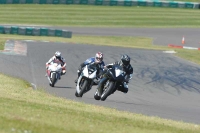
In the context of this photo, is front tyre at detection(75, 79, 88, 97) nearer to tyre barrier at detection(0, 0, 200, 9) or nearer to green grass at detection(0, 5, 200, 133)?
green grass at detection(0, 5, 200, 133)

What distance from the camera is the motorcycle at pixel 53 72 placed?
21.7 metres

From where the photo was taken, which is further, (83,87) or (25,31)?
(25,31)

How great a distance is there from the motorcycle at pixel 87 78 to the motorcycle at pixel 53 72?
2.68 metres

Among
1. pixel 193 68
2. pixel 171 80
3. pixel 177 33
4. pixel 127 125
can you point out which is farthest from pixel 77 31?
pixel 127 125

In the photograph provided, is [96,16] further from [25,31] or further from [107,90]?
[107,90]

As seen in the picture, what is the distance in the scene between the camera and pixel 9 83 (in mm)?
19922

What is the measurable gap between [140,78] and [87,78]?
18.5ft

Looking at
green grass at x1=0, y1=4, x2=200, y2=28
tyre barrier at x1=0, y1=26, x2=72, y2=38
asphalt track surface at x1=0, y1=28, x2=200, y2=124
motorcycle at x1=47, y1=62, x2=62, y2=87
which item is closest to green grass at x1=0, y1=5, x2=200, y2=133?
green grass at x1=0, y1=4, x2=200, y2=28

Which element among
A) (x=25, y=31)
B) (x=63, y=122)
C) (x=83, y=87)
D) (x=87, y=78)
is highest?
(x=63, y=122)

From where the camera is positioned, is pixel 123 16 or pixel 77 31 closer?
pixel 77 31

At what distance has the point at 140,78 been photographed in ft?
79.1

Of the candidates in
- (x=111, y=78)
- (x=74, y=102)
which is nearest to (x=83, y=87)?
(x=111, y=78)

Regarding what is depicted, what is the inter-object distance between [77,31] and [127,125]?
35757 millimetres

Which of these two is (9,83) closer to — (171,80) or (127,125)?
(171,80)
